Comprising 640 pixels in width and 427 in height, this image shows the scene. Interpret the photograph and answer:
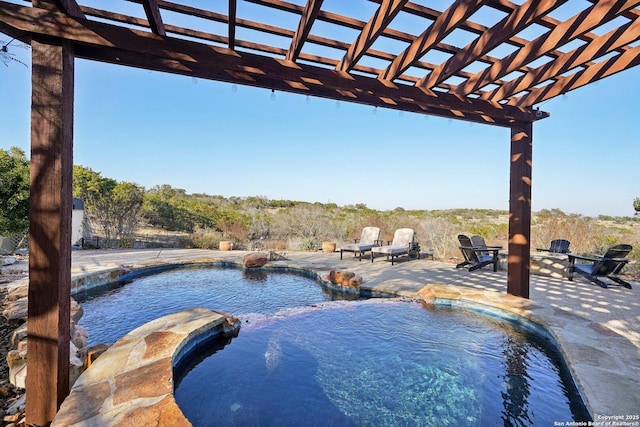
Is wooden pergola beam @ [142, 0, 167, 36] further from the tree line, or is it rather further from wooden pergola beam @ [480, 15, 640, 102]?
the tree line

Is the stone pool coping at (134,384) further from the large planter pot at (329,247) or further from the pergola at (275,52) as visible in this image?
the large planter pot at (329,247)

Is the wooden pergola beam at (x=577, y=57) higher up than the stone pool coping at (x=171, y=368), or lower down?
higher up

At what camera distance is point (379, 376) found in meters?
2.81

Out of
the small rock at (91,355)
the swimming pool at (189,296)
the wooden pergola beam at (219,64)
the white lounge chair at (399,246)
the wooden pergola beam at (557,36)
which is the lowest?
the swimming pool at (189,296)

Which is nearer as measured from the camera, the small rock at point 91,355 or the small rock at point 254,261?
the small rock at point 91,355

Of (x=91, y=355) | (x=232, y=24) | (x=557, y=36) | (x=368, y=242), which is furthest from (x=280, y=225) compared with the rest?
(x=557, y=36)

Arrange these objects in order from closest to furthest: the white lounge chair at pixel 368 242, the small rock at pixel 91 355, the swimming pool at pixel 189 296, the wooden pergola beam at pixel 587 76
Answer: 1. the small rock at pixel 91 355
2. the wooden pergola beam at pixel 587 76
3. the swimming pool at pixel 189 296
4. the white lounge chair at pixel 368 242

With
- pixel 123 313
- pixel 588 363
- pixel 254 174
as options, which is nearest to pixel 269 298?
pixel 123 313

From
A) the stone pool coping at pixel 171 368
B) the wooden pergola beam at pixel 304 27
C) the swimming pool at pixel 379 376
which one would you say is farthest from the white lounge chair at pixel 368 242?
the wooden pergola beam at pixel 304 27

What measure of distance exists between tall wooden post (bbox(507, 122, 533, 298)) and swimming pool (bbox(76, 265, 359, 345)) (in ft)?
8.45

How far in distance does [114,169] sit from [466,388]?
773 inches

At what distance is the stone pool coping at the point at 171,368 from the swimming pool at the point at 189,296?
108 cm

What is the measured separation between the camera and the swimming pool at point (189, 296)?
4.30m

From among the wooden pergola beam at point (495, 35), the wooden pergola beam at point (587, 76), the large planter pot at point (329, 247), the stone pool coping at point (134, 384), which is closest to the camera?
the stone pool coping at point (134, 384)
